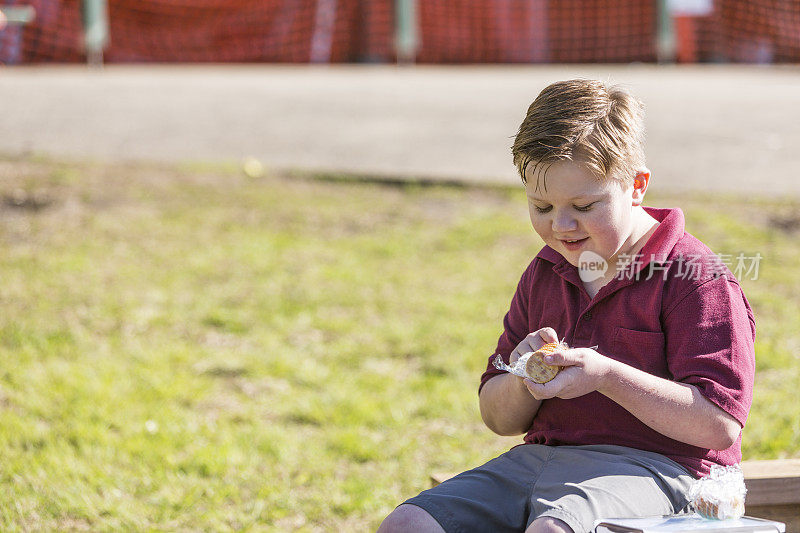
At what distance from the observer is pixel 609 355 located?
2.04m

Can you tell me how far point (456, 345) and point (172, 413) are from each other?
1380mm

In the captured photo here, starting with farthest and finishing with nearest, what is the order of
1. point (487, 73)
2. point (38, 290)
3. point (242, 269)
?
point (487, 73)
point (242, 269)
point (38, 290)

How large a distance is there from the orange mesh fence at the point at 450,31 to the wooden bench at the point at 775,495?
14.1m

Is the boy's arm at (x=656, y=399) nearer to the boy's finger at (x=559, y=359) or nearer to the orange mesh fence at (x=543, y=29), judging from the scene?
the boy's finger at (x=559, y=359)

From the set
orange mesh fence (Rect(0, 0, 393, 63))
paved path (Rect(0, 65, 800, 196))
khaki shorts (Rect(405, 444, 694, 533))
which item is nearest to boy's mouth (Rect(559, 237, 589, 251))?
khaki shorts (Rect(405, 444, 694, 533))

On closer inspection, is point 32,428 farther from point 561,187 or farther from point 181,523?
point 561,187

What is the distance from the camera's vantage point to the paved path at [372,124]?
289 inches

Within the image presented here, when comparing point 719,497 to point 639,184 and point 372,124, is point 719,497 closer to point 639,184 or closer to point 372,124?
point 639,184

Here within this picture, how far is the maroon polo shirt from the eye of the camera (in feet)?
6.31

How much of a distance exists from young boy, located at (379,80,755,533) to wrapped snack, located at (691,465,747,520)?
10 centimetres

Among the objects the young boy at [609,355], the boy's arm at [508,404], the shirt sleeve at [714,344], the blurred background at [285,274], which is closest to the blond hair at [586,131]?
the young boy at [609,355]

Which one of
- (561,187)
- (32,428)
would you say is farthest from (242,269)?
(561,187)

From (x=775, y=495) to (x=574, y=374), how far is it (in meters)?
0.83

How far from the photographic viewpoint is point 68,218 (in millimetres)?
6016
